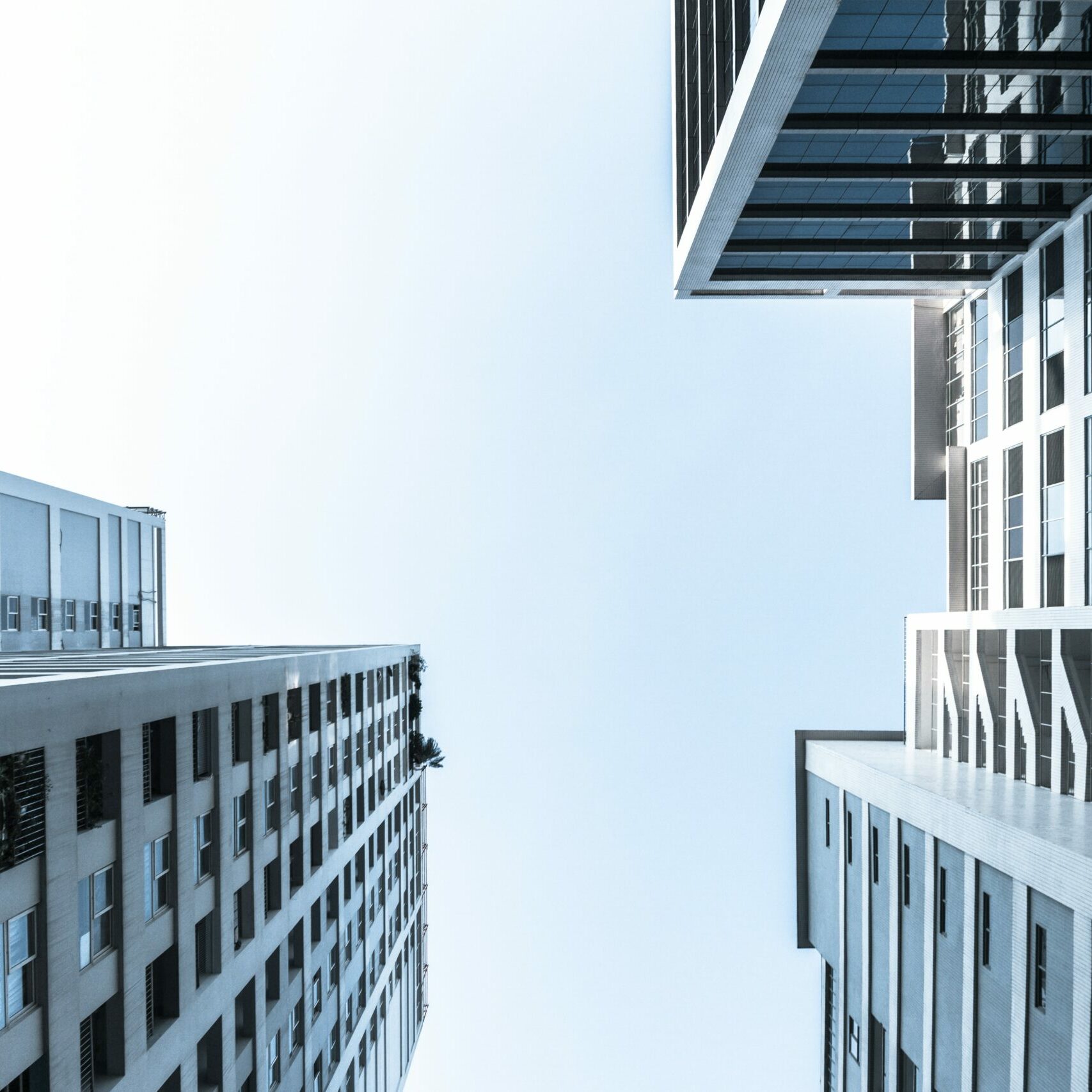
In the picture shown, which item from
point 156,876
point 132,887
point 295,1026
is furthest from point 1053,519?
point 295,1026

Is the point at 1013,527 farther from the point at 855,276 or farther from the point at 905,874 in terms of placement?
the point at 905,874

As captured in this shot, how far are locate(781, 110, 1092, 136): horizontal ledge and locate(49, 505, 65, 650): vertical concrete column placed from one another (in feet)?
149

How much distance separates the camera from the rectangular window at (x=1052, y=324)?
36.0 metres

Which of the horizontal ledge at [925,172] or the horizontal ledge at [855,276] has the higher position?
the horizontal ledge at [925,172]

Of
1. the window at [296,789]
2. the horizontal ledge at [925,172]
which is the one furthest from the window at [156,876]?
the horizontal ledge at [925,172]

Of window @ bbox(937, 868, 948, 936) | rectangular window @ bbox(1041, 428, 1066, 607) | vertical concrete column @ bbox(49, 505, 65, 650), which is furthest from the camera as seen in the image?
vertical concrete column @ bbox(49, 505, 65, 650)

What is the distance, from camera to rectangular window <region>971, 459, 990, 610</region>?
140 ft

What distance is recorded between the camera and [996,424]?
4122 centimetres

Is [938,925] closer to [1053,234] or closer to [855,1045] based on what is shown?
[855,1045]

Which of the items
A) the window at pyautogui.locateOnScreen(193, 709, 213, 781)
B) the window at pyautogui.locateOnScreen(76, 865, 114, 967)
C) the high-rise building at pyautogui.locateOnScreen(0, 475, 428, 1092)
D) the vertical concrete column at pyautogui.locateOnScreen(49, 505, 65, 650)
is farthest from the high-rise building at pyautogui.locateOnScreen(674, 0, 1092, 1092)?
the vertical concrete column at pyautogui.locateOnScreen(49, 505, 65, 650)

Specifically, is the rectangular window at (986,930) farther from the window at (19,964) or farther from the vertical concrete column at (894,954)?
the window at (19,964)

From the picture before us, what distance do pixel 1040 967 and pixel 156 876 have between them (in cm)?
2767

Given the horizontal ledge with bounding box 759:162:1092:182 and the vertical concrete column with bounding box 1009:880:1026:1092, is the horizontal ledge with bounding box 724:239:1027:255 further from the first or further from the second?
the vertical concrete column with bounding box 1009:880:1026:1092

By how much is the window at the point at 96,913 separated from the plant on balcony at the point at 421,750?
44.4m
